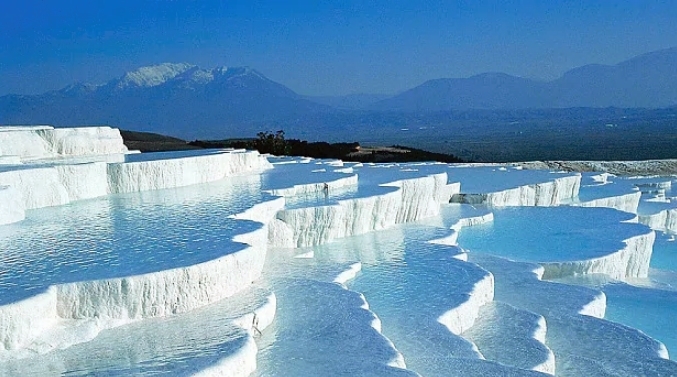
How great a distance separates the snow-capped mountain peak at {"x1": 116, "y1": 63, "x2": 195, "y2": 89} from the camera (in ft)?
552

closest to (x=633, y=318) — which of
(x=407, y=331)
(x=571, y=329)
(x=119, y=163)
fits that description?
(x=571, y=329)

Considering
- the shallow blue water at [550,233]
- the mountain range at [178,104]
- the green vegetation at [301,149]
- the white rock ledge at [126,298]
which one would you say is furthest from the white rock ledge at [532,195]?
the mountain range at [178,104]

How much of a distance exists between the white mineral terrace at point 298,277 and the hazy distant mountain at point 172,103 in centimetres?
9944

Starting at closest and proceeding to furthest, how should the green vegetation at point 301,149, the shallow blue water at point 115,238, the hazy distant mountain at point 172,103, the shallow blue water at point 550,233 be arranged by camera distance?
1. the shallow blue water at point 115,238
2. the shallow blue water at point 550,233
3. the green vegetation at point 301,149
4. the hazy distant mountain at point 172,103

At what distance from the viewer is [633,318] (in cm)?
654

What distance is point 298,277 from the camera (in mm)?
5801

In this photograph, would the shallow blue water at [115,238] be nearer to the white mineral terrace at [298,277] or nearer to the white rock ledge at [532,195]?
the white mineral terrace at [298,277]

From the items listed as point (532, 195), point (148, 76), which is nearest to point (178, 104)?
point (148, 76)

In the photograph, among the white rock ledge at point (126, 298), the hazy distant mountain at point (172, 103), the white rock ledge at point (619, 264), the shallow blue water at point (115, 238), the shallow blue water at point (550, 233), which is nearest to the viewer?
the white rock ledge at point (126, 298)

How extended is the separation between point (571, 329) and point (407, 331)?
1.53 metres

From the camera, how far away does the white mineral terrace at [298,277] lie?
12.9 ft

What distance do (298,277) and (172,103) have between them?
155 m

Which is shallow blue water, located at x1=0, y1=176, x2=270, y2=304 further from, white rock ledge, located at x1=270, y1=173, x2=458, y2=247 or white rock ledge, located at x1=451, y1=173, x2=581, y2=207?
white rock ledge, located at x1=451, y1=173, x2=581, y2=207

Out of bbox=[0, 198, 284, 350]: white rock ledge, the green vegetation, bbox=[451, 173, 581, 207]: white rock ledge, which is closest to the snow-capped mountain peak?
the green vegetation
